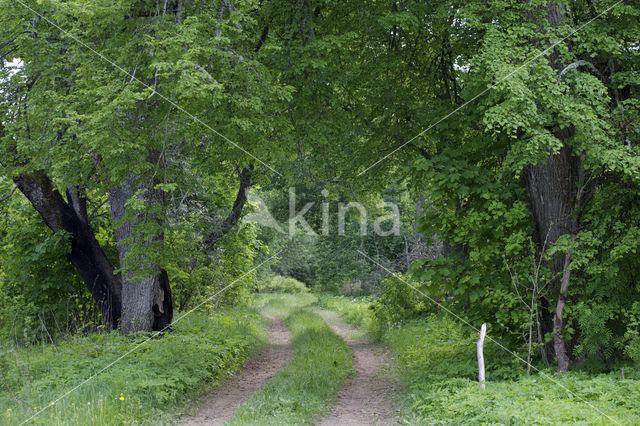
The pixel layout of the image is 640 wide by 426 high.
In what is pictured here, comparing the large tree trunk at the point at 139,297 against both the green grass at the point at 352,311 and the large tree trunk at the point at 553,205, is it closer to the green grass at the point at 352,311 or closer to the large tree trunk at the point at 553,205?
the large tree trunk at the point at 553,205

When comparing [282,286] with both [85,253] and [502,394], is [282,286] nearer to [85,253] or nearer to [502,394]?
[85,253]

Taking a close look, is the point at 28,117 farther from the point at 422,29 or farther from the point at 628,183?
the point at 628,183

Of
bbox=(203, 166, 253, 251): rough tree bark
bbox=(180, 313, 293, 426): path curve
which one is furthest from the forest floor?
bbox=(203, 166, 253, 251): rough tree bark

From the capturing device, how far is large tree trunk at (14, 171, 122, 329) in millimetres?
10758

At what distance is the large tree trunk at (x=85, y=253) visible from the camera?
10758 mm

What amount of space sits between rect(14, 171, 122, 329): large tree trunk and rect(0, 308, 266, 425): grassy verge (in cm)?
142

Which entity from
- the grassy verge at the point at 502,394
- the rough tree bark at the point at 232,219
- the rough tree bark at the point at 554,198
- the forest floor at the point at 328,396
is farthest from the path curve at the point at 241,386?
the rough tree bark at the point at 554,198

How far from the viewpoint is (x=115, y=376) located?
7.24m

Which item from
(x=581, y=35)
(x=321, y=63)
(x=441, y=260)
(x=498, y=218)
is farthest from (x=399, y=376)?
(x=581, y=35)

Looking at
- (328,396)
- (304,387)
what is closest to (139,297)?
(304,387)

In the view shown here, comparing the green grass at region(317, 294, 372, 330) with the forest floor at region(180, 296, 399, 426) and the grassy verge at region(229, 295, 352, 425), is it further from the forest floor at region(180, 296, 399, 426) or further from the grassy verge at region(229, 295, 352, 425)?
the grassy verge at region(229, 295, 352, 425)

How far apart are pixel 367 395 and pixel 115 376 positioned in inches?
155

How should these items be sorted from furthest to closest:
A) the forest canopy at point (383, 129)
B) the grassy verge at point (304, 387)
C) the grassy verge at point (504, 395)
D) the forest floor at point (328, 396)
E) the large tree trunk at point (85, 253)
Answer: the large tree trunk at point (85, 253) → the forest floor at point (328, 396) → the grassy verge at point (304, 387) → the forest canopy at point (383, 129) → the grassy verge at point (504, 395)

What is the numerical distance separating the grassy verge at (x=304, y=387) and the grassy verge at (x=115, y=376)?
1.09 meters
